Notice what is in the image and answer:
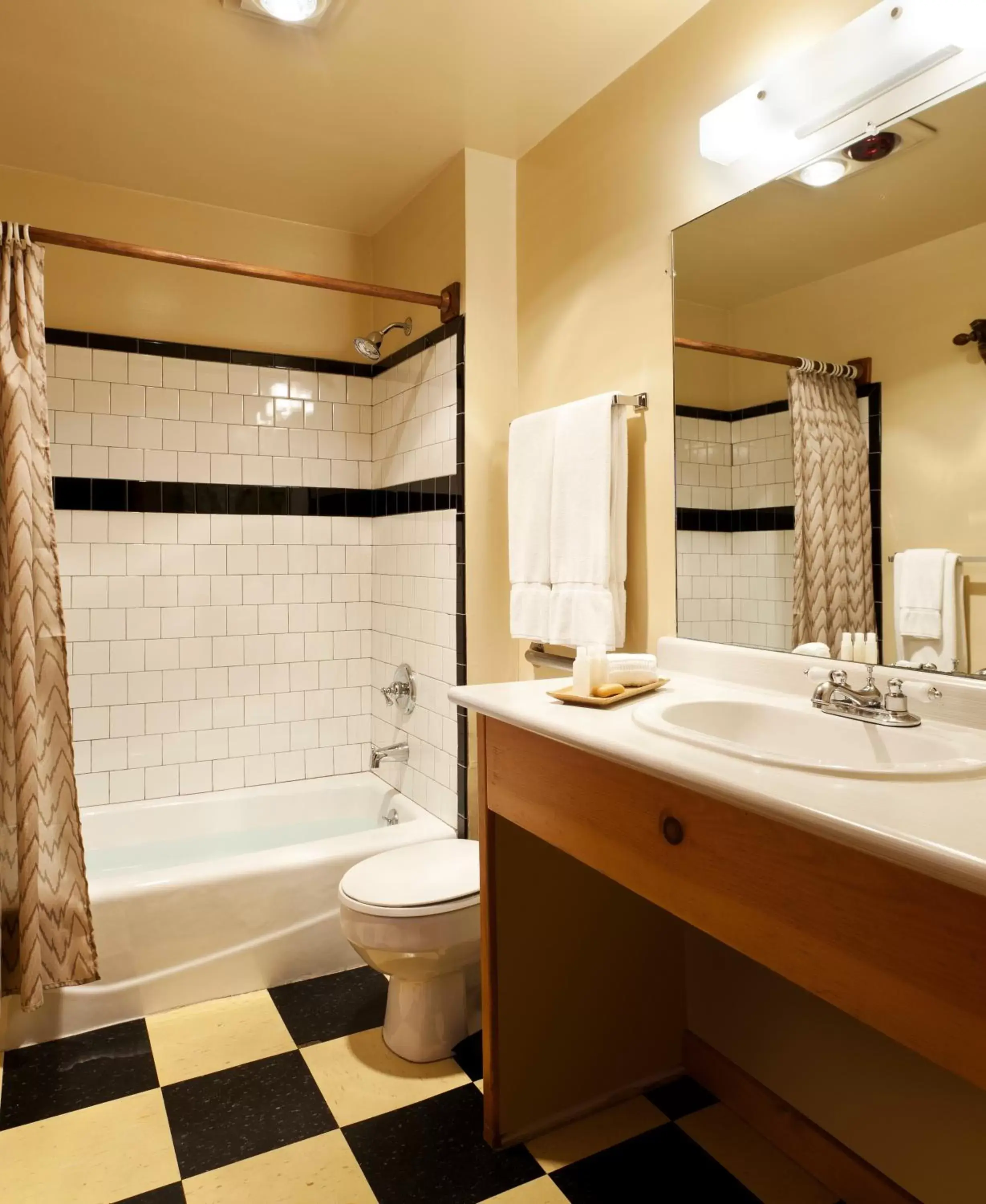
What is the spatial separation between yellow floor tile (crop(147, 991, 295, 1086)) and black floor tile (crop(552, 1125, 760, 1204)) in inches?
32.0

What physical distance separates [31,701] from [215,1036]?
0.97 meters

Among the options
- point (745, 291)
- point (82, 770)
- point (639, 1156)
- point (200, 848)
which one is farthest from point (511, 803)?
point (82, 770)

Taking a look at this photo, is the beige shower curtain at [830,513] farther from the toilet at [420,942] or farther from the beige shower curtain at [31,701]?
the beige shower curtain at [31,701]

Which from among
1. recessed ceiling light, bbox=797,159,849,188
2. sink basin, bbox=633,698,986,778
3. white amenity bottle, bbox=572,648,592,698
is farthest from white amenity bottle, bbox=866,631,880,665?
recessed ceiling light, bbox=797,159,849,188

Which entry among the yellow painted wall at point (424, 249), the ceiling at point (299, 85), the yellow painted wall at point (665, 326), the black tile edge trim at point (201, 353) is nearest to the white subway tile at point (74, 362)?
the black tile edge trim at point (201, 353)

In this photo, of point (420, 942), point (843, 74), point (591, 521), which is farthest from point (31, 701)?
point (843, 74)

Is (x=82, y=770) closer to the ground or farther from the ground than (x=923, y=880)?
closer to the ground

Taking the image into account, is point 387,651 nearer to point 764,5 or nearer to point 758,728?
point 758,728

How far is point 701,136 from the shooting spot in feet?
5.79

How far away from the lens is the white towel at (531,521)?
2.24 meters

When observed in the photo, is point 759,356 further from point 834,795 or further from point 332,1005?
point 332,1005

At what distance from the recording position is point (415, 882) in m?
2.01

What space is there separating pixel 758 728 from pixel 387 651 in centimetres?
182

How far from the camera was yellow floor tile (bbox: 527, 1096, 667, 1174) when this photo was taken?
1649 millimetres
